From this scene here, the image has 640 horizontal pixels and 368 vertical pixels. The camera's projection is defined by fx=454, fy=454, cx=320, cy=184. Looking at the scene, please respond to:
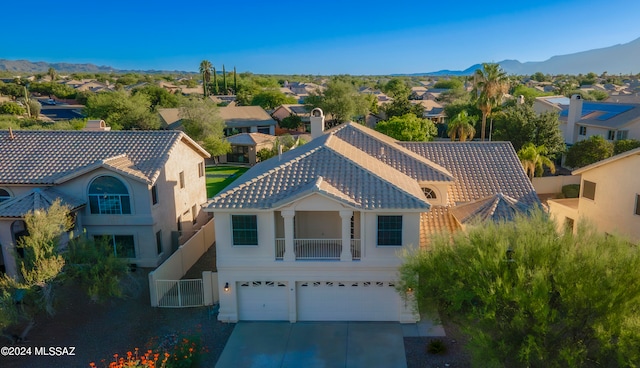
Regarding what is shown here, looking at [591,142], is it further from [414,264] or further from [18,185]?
[18,185]

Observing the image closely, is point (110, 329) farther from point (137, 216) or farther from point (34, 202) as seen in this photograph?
point (34, 202)

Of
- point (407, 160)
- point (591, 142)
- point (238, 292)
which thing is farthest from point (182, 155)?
point (591, 142)

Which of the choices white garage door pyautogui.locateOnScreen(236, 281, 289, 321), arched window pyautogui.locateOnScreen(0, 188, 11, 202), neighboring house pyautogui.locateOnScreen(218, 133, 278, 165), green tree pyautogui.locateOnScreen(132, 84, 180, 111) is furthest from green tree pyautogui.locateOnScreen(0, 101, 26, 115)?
white garage door pyautogui.locateOnScreen(236, 281, 289, 321)

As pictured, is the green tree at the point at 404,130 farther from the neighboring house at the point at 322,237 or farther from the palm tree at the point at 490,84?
the neighboring house at the point at 322,237

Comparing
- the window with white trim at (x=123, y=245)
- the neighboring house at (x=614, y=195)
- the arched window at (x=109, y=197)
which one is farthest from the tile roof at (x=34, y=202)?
the neighboring house at (x=614, y=195)

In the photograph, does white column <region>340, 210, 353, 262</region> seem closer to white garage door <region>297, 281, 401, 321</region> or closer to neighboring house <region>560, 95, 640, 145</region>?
white garage door <region>297, 281, 401, 321</region>

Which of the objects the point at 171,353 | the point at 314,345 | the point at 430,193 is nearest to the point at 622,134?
the point at 430,193

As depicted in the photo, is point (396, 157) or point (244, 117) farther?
point (244, 117)
